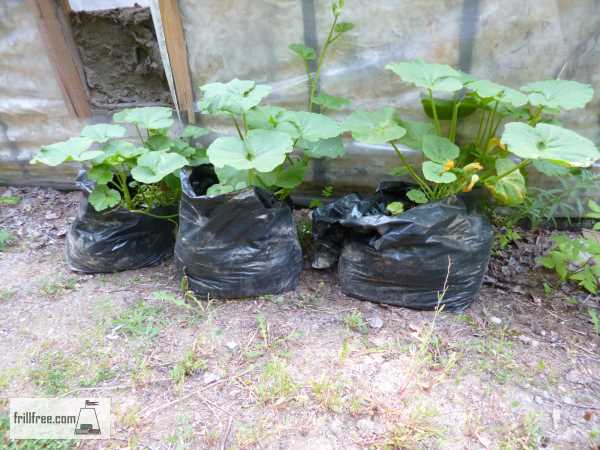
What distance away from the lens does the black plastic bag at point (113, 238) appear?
2.09 metres

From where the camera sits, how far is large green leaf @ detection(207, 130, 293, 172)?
1.54 metres

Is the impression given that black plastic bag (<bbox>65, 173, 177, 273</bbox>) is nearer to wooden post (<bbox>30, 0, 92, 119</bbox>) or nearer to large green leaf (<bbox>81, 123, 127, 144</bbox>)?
large green leaf (<bbox>81, 123, 127, 144</bbox>)

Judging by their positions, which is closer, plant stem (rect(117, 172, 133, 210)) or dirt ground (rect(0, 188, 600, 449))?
dirt ground (rect(0, 188, 600, 449))

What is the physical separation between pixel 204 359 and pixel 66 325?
71 cm

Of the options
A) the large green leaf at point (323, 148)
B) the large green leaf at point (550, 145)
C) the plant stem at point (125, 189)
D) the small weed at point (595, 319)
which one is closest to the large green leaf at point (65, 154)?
the plant stem at point (125, 189)

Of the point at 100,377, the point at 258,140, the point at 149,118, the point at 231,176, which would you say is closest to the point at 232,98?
the point at 258,140

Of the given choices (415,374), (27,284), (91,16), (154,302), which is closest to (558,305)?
(415,374)

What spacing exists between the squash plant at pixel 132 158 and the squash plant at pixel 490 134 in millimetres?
834

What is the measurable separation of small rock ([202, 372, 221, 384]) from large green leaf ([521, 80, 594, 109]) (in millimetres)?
1633

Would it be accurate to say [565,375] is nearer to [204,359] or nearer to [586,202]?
[586,202]

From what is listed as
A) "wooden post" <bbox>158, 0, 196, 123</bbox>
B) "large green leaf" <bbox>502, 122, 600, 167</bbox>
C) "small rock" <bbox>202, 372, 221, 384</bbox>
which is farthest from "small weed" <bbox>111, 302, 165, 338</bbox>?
"large green leaf" <bbox>502, 122, 600, 167</bbox>

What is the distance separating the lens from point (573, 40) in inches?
75.2

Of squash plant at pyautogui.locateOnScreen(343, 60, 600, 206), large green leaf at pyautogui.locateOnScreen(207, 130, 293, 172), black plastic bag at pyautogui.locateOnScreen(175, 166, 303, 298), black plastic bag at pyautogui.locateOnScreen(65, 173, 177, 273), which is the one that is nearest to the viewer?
squash plant at pyautogui.locateOnScreen(343, 60, 600, 206)

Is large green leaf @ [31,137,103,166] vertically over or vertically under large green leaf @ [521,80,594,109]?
under
